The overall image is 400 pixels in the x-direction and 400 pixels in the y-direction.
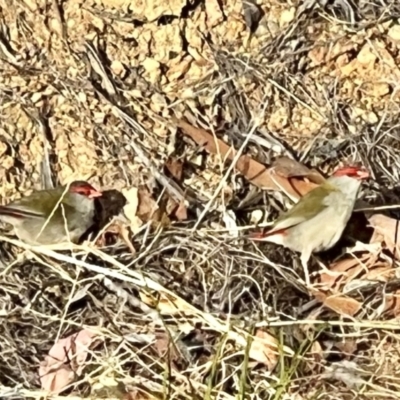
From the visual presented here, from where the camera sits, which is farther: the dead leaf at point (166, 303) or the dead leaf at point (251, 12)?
the dead leaf at point (251, 12)

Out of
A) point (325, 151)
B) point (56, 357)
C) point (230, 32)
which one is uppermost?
point (230, 32)

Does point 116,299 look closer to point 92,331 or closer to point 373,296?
point 92,331

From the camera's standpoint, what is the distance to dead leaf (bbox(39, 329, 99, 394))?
5141 millimetres

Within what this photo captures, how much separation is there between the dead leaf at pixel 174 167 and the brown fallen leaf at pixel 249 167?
15 cm

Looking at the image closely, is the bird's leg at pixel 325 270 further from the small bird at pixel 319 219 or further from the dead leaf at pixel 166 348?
the dead leaf at pixel 166 348

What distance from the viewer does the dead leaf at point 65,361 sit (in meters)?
5.14

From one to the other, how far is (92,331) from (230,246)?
753 mm

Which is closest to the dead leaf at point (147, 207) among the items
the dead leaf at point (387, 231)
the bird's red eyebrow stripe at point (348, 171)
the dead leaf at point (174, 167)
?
the dead leaf at point (174, 167)

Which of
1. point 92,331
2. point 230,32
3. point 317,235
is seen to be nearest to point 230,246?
point 317,235

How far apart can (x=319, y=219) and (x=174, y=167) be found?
850 mm

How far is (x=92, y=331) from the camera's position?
5.25 metres

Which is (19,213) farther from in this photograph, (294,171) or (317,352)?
(317,352)

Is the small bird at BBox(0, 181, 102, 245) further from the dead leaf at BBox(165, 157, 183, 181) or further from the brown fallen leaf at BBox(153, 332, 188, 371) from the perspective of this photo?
the brown fallen leaf at BBox(153, 332, 188, 371)

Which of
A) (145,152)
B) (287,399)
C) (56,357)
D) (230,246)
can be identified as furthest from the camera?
(145,152)
